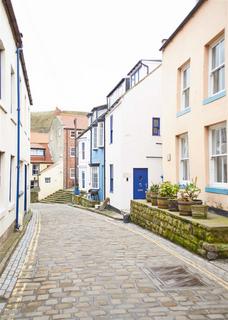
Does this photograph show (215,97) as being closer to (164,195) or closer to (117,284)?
(164,195)

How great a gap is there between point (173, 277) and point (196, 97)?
6.40 m

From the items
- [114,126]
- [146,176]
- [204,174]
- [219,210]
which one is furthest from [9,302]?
[114,126]

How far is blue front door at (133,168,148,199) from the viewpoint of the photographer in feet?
67.7

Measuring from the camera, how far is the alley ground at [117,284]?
4.91 m

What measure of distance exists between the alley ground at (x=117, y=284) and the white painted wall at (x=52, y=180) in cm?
3565

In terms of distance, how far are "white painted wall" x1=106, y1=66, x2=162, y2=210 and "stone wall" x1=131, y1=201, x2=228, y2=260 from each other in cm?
670

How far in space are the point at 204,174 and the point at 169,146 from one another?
344cm

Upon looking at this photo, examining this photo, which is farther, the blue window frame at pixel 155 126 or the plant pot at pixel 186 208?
the blue window frame at pixel 155 126

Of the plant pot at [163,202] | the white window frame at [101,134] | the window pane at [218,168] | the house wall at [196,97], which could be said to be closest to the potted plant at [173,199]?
the plant pot at [163,202]

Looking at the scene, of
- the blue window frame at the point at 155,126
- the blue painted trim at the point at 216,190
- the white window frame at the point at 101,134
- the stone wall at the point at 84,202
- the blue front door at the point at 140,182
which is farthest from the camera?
the white window frame at the point at 101,134

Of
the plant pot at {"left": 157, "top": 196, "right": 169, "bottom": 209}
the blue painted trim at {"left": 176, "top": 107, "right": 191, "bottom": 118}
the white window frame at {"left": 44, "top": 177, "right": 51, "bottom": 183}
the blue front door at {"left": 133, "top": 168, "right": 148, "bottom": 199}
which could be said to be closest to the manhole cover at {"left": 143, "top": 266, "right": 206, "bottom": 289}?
the plant pot at {"left": 157, "top": 196, "right": 169, "bottom": 209}

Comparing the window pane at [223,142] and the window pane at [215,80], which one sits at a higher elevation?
the window pane at [215,80]

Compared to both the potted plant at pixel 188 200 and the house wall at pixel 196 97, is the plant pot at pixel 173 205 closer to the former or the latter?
the potted plant at pixel 188 200

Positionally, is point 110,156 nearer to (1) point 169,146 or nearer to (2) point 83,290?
(1) point 169,146
